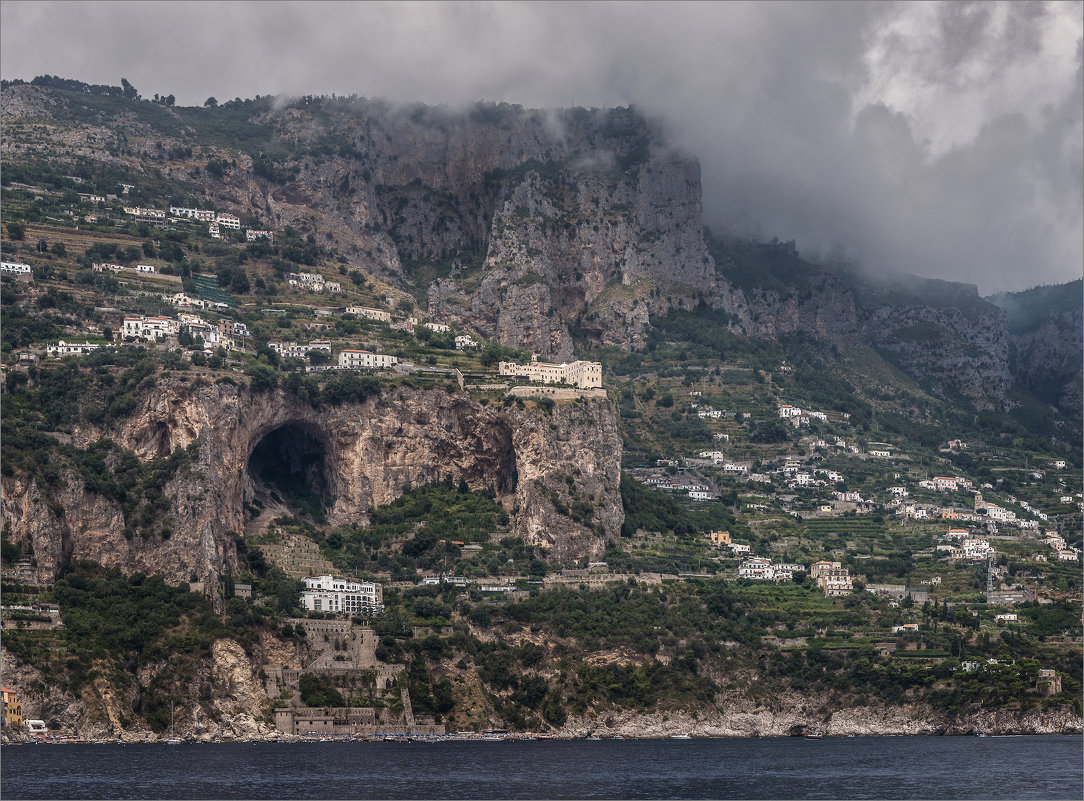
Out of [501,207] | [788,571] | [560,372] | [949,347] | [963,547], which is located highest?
[501,207]

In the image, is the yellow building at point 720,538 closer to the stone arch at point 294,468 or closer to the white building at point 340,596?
the stone arch at point 294,468

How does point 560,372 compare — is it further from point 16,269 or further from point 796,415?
point 16,269

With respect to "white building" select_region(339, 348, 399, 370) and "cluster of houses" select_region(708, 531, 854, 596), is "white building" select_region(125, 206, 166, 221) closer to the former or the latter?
"white building" select_region(339, 348, 399, 370)

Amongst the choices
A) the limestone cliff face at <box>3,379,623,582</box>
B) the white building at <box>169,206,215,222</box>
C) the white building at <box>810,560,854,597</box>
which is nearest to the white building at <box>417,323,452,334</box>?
the limestone cliff face at <box>3,379,623,582</box>

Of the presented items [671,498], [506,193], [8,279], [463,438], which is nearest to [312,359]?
[463,438]

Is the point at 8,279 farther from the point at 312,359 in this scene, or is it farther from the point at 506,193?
the point at 506,193

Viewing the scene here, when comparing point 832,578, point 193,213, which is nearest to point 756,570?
point 832,578
